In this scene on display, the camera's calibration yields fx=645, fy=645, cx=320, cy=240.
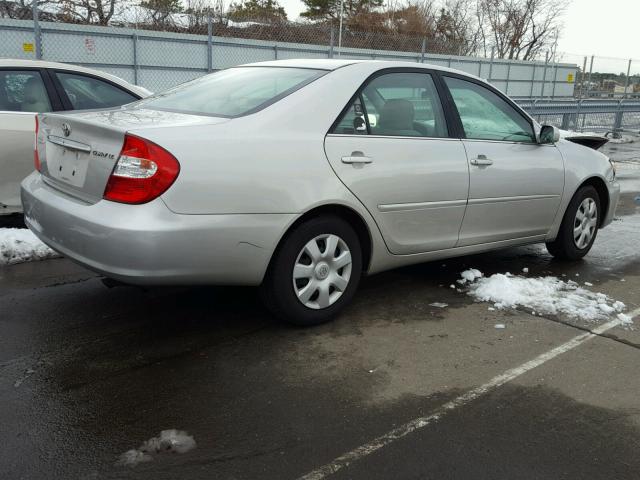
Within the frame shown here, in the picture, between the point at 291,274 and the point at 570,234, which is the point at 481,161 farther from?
the point at 291,274

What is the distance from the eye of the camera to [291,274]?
147 inches

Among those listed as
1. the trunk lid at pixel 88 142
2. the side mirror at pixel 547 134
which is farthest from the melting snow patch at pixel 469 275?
the trunk lid at pixel 88 142

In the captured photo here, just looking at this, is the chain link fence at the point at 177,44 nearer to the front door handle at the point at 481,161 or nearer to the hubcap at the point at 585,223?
the front door handle at the point at 481,161

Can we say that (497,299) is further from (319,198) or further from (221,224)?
(221,224)

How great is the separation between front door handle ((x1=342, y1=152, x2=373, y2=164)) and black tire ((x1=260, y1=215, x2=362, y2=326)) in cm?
35

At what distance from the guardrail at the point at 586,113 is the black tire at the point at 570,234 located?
10.9m

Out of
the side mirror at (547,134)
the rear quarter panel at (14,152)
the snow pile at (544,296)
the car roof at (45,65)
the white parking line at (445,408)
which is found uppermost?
the car roof at (45,65)

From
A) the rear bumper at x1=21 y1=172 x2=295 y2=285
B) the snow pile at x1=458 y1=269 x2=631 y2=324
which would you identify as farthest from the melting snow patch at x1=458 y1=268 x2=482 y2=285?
the rear bumper at x1=21 y1=172 x2=295 y2=285

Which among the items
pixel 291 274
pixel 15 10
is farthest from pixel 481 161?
pixel 15 10

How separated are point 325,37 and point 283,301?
17774mm

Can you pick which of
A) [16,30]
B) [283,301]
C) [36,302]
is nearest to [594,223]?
[283,301]

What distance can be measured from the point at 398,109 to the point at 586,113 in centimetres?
1576

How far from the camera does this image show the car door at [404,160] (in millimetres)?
3936

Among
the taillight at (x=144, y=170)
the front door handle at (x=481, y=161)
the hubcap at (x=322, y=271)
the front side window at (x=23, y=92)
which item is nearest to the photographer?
the taillight at (x=144, y=170)
